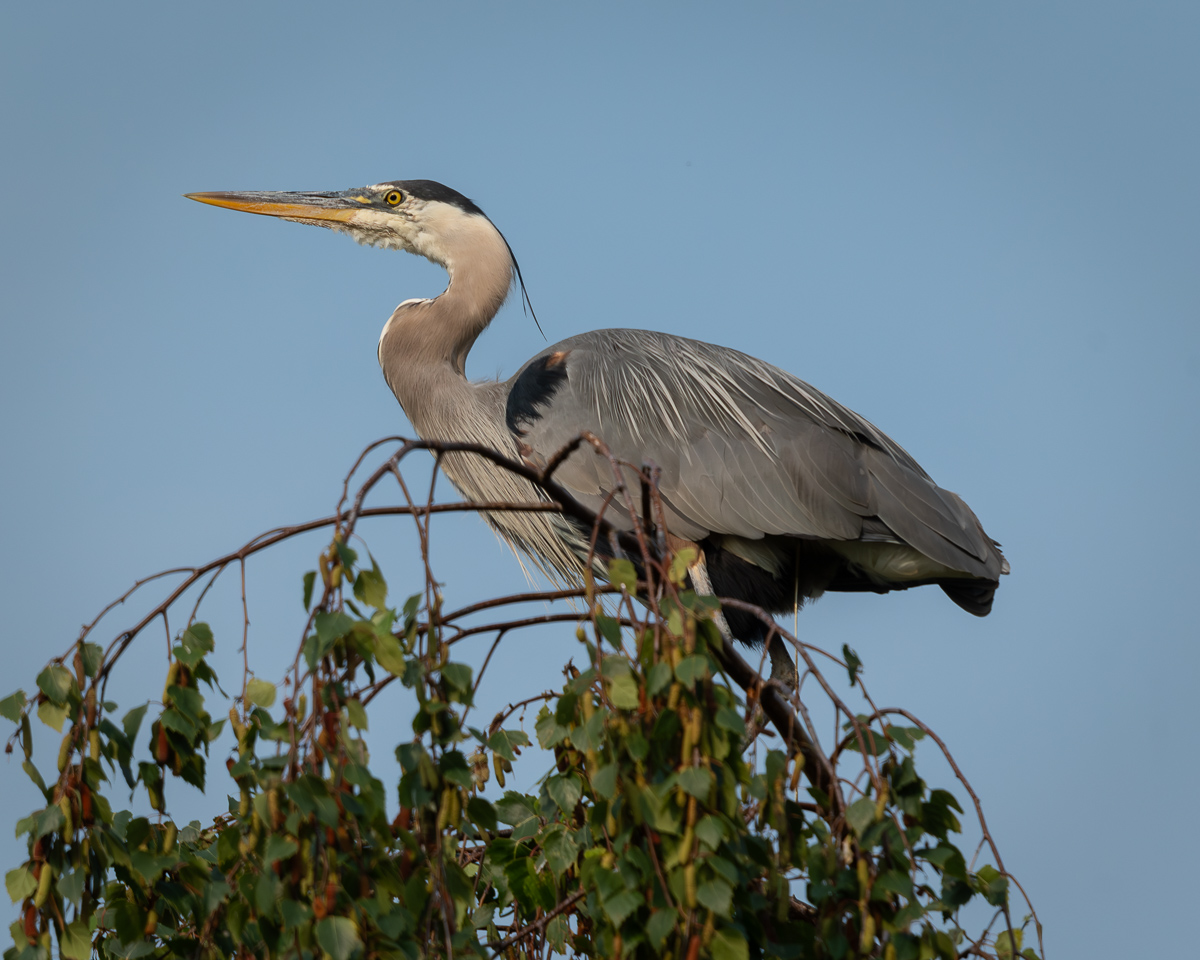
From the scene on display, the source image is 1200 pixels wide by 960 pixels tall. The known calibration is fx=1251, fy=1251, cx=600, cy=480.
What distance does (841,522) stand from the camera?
464 centimetres

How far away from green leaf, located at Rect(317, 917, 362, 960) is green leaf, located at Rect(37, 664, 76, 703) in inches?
20.5

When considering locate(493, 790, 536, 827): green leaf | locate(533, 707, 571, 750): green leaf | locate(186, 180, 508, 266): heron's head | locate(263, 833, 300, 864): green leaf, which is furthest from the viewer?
locate(186, 180, 508, 266): heron's head

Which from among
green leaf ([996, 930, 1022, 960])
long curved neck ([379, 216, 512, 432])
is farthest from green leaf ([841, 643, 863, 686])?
long curved neck ([379, 216, 512, 432])

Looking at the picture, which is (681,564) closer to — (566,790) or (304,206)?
(566,790)

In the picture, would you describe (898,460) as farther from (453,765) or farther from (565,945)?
(453,765)

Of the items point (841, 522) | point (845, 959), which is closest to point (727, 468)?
point (841, 522)

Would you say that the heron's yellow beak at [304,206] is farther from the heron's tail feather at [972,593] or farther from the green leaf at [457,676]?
the green leaf at [457,676]

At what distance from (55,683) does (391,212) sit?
4491 mm

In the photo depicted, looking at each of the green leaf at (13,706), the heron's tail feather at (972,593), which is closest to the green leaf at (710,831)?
the green leaf at (13,706)

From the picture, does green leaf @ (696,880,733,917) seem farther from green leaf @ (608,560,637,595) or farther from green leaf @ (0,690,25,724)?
green leaf @ (0,690,25,724)

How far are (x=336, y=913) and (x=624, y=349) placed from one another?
3.92 meters

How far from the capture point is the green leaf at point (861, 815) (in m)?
1.67

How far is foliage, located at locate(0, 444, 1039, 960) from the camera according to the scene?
1.57 meters

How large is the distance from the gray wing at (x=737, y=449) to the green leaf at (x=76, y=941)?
2912mm
